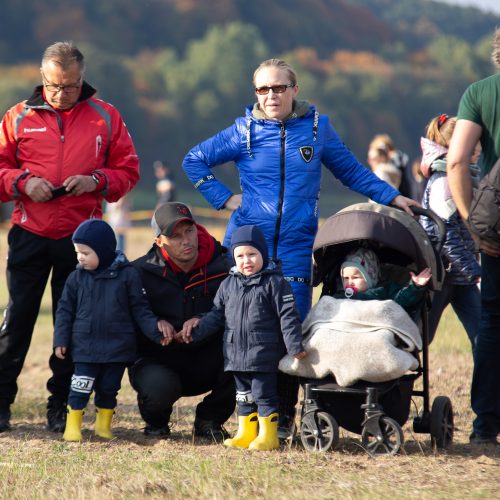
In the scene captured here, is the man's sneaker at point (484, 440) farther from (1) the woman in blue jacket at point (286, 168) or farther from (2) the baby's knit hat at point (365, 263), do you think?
(1) the woman in blue jacket at point (286, 168)

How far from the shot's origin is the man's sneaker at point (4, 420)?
6.84 m

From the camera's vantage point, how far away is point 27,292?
22.3 feet

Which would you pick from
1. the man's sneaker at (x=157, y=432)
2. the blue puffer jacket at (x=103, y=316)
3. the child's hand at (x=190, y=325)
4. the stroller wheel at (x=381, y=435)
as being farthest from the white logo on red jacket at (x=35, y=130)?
the stroller wheel at (x=381, y=435)

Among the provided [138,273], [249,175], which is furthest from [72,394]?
[249,175]

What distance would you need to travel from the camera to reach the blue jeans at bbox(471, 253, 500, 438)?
6.16 meters

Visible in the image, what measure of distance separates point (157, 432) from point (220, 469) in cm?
148

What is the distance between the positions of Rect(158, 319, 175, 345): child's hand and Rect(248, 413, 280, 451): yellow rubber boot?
2.37 feet

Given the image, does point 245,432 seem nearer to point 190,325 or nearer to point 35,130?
point 190,325

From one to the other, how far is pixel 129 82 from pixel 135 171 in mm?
59654

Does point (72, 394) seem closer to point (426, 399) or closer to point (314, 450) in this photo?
point (314, 450)

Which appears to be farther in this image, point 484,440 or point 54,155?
point 54,155

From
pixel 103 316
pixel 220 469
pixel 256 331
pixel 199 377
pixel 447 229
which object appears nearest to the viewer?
pixel 220 469

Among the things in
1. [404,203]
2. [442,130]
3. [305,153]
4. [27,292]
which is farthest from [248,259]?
[442,130]

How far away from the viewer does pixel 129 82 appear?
65562mm
